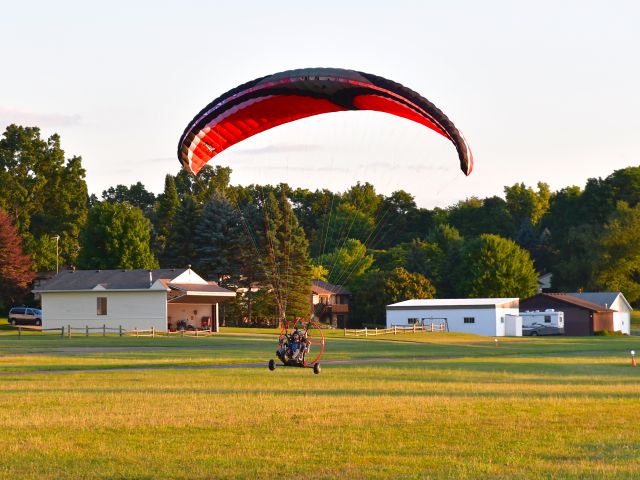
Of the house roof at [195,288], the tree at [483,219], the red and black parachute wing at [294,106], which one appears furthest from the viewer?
the tree at [483,219]

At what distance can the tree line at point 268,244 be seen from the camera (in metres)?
95.6

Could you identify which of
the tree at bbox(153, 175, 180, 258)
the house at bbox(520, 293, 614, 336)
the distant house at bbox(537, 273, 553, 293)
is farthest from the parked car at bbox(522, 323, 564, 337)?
the tree at bbox(153, 175, 180, 258)

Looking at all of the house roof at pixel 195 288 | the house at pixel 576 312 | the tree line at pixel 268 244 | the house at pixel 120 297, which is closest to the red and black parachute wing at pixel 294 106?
the house at pixel 120 297

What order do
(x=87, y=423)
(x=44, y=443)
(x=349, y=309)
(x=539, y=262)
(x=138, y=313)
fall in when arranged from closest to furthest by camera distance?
(x=44, y=443) < (x=87, y=423) < (x=138, y=313) < (x=349, y=309) < (x=539, y=262)

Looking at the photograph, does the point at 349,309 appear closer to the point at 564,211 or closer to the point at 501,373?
the point at 564,211

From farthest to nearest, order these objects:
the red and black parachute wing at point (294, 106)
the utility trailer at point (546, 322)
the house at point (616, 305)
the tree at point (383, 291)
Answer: the tree at point (383, 291) → the house at point (616, 305) → the utility trailer at point (546, 322) → the red and black parachute wing at point (294, 106)

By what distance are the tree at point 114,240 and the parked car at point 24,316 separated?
31.3 ft

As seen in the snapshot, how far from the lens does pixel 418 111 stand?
2311cm

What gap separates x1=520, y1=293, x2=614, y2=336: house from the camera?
9450 cm

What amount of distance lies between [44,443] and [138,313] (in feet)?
201

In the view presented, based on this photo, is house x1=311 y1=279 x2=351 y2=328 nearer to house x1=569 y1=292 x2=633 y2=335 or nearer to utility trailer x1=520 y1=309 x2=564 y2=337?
utility trailer x1=520 y1=309 x2=564 y2=337

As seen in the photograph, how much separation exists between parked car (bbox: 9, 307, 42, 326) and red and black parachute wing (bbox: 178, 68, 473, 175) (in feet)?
214

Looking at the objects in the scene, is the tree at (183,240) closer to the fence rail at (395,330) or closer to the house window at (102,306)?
the fence rail at (395,330)

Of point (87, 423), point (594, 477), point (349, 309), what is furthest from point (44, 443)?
point (349, 309)
